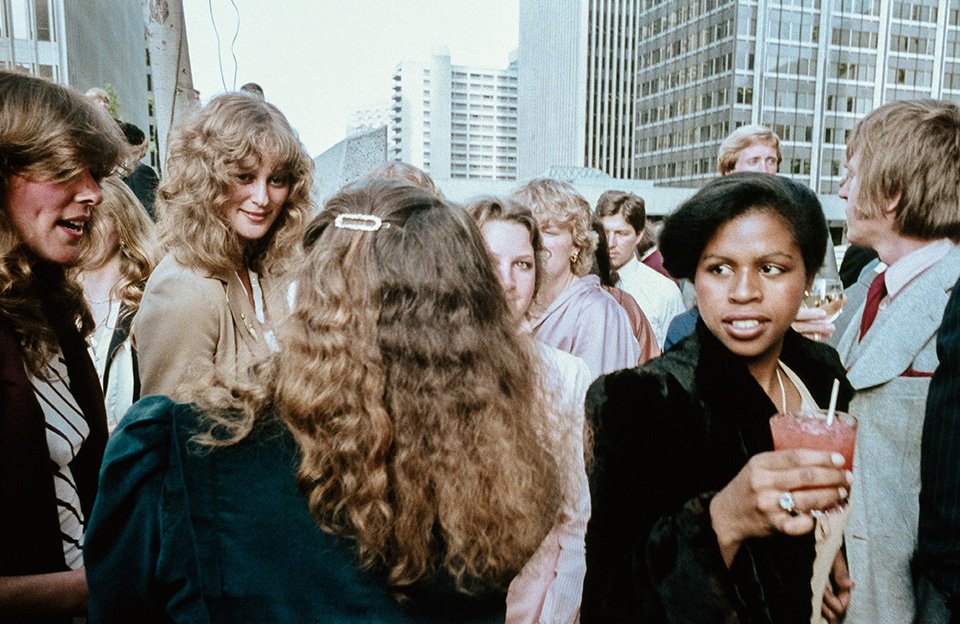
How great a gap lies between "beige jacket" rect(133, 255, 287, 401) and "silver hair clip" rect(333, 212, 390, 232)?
3.09 feet

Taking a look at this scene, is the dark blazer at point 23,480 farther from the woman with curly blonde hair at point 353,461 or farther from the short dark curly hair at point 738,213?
the short dark curly hair at point 738,213

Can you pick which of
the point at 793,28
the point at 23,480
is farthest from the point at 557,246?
A: the point at 793,28

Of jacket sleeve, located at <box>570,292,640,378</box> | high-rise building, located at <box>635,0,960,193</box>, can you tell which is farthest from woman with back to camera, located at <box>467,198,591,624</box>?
high-rise building, located at <box>635,0,960,193</box>

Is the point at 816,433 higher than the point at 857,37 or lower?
lower

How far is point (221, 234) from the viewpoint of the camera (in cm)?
231

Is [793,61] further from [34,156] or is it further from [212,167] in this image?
[34,156]

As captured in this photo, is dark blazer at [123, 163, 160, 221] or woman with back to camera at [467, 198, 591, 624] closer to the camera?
woman with back to camera at [467, 198, 591, 624]

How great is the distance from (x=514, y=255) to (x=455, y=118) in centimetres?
15375

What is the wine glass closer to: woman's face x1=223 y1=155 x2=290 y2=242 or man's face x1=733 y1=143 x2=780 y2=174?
woman's face x1=223 y1=155 x2=290 y2=242

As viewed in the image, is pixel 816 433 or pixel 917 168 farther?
pixel 917 168

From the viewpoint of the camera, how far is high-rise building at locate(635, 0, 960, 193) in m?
73.5

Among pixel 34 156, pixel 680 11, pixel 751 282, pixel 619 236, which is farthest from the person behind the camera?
pixel 680 11

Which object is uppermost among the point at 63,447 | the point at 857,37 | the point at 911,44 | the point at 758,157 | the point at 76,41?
the point at 857,37

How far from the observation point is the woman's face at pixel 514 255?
261cm
